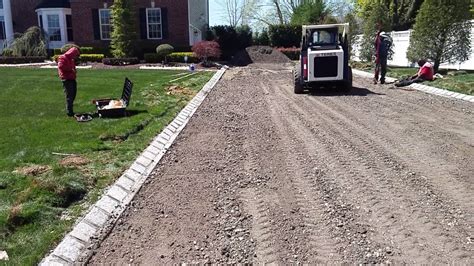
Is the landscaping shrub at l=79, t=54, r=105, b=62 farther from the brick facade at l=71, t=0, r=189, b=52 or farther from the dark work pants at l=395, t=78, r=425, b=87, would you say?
the dark work pants at l=395, t=78, r=425, b=87

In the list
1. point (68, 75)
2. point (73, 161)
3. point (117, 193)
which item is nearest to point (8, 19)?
point (68, 75)

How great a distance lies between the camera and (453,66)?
850 inches

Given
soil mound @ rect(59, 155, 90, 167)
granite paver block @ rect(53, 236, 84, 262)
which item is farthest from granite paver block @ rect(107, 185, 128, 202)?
granite paver block @ rect(53, 236, 84, 262)

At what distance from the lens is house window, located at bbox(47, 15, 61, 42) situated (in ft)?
111

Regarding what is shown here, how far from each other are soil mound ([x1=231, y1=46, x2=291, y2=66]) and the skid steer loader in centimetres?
1651

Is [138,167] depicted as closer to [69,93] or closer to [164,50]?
[69,93]

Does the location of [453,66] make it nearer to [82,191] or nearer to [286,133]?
[286,133]

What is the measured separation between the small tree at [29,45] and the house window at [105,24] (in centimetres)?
429

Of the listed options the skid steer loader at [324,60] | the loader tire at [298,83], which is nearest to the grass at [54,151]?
the loader tire at [298,83]

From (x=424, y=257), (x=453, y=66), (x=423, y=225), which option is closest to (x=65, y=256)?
(x=424, y=257)

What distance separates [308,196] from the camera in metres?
5.31

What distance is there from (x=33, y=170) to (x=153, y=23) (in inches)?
1095

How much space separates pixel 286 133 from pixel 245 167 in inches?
98.5

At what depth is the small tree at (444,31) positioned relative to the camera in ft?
61.2
